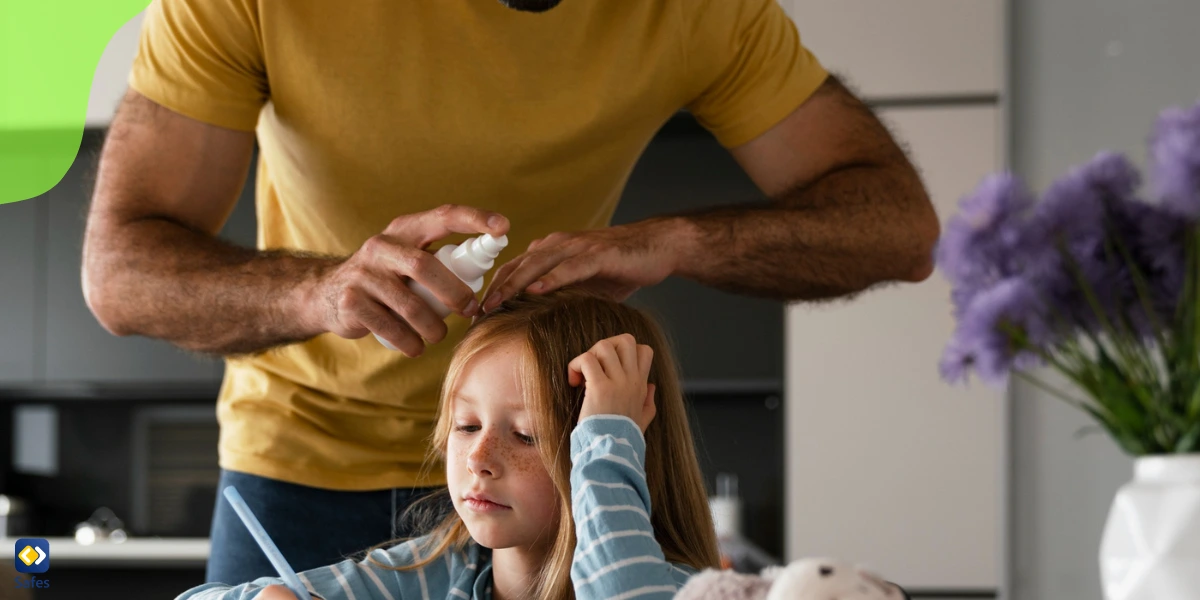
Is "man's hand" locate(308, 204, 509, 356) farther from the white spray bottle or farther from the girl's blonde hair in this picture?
the girl's blonde hair

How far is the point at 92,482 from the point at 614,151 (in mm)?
2544

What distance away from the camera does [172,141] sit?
121cm

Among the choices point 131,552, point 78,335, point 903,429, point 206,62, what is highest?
point 206,62

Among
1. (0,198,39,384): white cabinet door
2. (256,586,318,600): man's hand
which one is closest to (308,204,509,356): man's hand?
(256,586,318,600): man's hand

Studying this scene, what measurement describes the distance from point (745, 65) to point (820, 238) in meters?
0.25

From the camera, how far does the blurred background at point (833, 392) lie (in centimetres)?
236

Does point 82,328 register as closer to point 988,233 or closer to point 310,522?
point 310,522

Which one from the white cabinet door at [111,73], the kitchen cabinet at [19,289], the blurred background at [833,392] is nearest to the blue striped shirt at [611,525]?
the blurred background at [833,392]

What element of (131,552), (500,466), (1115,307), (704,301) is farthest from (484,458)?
(131,552)

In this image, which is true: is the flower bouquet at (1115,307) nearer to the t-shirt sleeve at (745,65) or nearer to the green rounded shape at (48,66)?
the t-shirt sleeve at (745,65)

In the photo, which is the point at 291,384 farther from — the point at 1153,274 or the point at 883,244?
the point at 1153,274

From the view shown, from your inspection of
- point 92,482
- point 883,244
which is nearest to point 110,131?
point 883,244

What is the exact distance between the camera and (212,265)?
1.13 meters

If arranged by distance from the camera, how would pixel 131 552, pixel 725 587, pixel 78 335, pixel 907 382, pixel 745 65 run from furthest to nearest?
1. pixel 78 335
2. pixel 131 552
3. pixel 907 382
4. pixel 745 65
5. pixel 725 587
